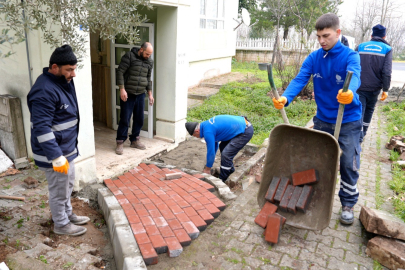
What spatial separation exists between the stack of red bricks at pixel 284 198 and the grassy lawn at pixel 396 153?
1.33m

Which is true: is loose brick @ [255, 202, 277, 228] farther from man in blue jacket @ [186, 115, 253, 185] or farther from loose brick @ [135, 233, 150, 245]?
man in blue jacket @ [186, 115, 253, 185]

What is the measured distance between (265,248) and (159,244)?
1.07 meters

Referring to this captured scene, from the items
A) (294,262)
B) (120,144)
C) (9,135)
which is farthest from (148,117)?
(294,262)

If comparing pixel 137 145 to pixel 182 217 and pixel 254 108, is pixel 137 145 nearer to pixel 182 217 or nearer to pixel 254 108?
pixel 182 217

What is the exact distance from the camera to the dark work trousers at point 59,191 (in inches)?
134

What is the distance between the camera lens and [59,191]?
345 cm

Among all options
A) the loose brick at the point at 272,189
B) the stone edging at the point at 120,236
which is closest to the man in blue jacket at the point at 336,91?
the loose brick at the point at 272,189

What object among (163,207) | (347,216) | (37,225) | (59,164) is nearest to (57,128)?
(59,164)

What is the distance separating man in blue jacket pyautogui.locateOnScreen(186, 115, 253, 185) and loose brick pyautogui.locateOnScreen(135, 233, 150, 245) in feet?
6.14

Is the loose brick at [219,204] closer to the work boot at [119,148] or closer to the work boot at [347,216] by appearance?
the work boot at [347,216]

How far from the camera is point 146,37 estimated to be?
21.2 feet

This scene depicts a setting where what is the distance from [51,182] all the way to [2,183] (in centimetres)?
164

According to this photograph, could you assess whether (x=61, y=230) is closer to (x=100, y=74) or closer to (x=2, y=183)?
(x=2, y=183)

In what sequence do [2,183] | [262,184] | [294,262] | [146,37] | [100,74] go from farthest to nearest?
[100,74] → [146,37] → [2,183] → [262,184] → [294,262]
